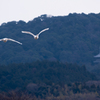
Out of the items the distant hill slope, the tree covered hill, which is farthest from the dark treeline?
the tree covered hill

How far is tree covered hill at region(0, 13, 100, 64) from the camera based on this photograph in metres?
80.5

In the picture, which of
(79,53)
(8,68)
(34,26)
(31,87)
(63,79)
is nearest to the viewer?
(31,87)

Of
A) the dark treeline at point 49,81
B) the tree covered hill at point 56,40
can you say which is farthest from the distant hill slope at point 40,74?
the tree covered hill at point 56,40

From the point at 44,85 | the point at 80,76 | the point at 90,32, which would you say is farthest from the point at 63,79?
the point at 90,32

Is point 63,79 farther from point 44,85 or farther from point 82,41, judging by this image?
point 82,41

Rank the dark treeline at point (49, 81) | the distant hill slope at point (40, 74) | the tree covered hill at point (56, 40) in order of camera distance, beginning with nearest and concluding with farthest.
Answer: the dark treeline at point (49, 81) < the distant hill slope at point (40, 74) < the tree covered hill at point (56, 40)

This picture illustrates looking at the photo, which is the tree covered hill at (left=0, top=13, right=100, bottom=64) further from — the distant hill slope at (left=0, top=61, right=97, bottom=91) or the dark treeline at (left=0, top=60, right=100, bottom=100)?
the dark treeline at (left=0, top=60, right=100, bottom=100)

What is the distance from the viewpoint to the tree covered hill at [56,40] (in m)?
80.5

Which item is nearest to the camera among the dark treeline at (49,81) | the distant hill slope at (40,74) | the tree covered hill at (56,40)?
the dark treeline at (49,81)

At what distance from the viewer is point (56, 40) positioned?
294 ft

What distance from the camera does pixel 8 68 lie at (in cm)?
5666

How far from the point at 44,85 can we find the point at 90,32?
52.0 meters

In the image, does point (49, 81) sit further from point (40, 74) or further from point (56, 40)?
point (56, 40)

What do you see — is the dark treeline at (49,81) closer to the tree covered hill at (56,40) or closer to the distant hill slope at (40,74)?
the distant hill slope at (40,74)
